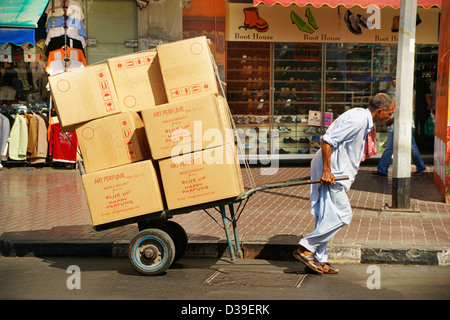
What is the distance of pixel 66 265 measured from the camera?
6422 millimetres

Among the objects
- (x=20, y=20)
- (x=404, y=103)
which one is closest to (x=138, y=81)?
(x=404, y=103)

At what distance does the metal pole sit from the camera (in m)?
8.16

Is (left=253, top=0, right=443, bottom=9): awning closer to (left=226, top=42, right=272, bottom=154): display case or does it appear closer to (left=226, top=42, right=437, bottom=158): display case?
(left=226, top=42, right=437, bottom=158): display case

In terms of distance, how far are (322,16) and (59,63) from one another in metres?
5.57

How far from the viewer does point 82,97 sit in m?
5.62

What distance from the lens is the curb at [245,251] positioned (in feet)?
Result: 20.7

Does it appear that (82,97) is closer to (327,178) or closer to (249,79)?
(327,178)

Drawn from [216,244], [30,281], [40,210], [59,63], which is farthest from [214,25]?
[30,281]

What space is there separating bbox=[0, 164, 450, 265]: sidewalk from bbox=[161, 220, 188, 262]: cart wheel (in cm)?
39

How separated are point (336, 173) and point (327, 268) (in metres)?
0.86

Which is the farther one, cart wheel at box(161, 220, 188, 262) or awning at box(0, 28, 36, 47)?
awning at box(0, 28, 36, 47)

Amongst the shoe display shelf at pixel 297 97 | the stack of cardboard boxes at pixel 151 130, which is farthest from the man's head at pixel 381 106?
the shoe display shelf at pixel 297 97

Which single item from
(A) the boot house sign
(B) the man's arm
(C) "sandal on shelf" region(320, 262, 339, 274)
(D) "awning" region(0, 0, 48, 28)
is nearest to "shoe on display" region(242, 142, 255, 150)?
(A) the boot house sign

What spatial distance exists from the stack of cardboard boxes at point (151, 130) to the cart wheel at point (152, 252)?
0.32 metres
